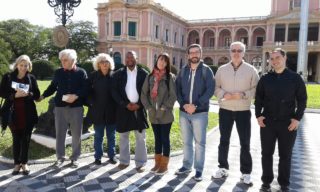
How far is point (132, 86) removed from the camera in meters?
5.26

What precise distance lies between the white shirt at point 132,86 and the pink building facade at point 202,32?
30663mm

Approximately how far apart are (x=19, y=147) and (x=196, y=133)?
2727 millimetres

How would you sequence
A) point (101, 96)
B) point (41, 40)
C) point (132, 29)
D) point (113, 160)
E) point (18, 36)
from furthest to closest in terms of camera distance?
point (41, 40), point (18, 36), point (132, 29), point (113, 160), point (101, 96)

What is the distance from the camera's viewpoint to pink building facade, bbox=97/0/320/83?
40.6 m

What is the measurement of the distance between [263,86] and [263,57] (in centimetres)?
4239

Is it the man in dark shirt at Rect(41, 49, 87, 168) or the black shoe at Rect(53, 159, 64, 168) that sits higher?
the man in dark shirt at Rect(41, 49, 87, 168)

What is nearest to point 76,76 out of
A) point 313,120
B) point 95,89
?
point 95,89

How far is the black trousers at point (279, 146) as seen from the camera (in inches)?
173

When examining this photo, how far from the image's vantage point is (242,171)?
4.96 meters

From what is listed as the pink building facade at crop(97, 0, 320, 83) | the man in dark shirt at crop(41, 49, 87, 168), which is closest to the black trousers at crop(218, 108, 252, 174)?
the man in dark shirt at crop(41, 49, 87, 168)

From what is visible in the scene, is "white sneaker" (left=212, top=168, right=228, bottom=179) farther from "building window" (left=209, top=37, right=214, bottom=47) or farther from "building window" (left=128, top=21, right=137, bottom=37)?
"building window" (left=209, top=37, right=214, bottom=47)

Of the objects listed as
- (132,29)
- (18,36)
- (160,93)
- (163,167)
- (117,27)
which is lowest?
(163,167)

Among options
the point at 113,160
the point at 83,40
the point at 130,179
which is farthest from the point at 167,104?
the point at 83,40

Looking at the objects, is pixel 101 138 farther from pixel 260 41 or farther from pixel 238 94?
pixel 260 41
